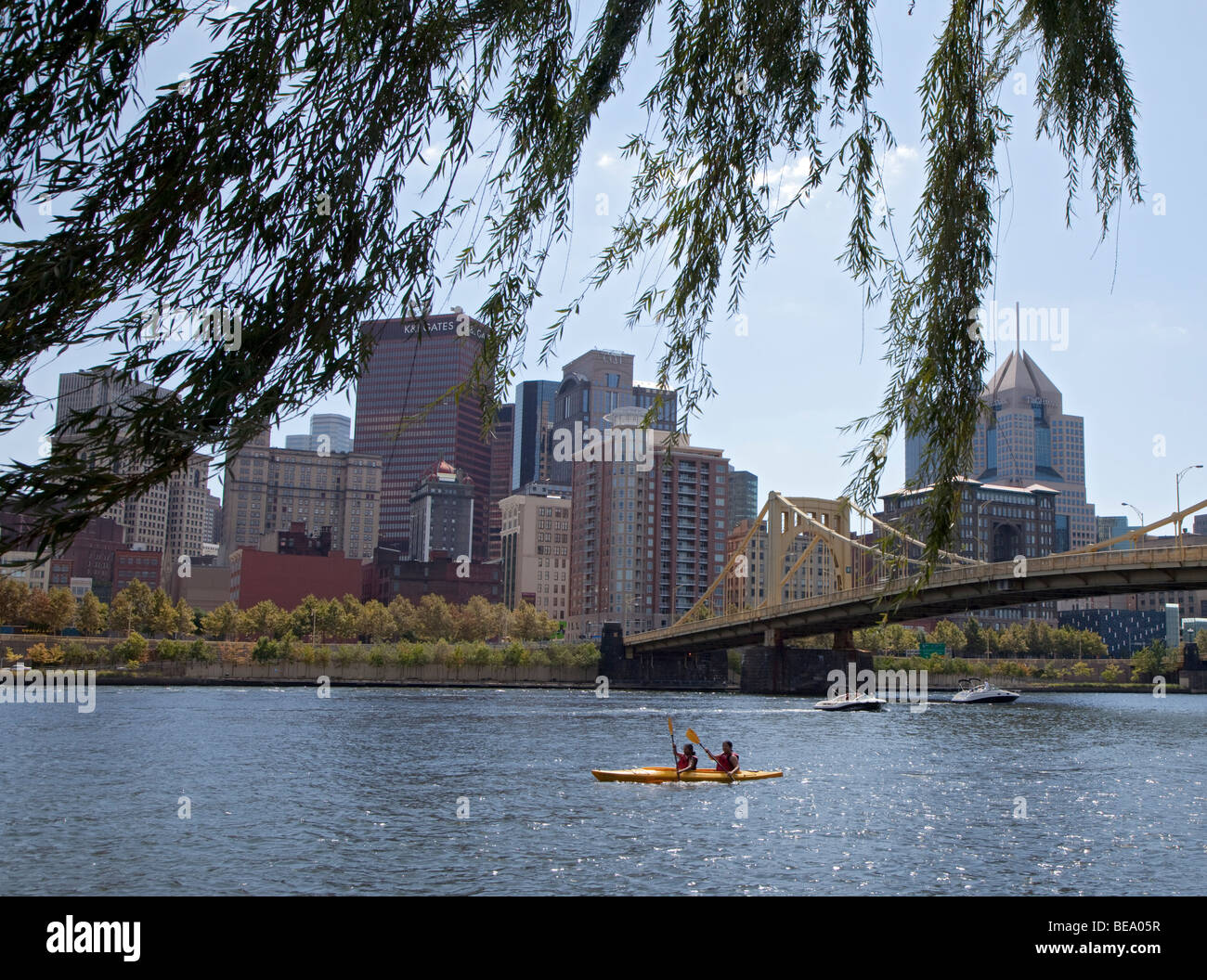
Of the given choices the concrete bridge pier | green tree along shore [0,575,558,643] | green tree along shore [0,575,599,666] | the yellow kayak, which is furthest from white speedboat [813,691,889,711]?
green tree along shore [0,575,558,643]

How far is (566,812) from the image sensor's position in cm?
3378

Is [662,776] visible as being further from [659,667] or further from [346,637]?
[346,637]

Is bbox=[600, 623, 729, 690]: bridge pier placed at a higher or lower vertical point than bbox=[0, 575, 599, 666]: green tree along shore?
lower

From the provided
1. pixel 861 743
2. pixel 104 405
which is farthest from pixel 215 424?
pixel 861 743

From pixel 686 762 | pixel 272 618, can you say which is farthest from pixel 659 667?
pixel 686 762

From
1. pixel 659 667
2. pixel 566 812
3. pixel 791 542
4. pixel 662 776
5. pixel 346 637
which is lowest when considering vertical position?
pixel 659 667

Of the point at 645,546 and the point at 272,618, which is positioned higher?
the point at 645,546

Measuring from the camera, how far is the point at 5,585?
401 feet

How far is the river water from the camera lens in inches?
959

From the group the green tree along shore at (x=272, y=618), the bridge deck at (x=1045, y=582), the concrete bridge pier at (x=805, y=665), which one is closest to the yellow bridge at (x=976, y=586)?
the bridge deck at (x=1045, y=582)

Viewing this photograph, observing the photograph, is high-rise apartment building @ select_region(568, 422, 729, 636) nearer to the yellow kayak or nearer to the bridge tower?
the bridge tower

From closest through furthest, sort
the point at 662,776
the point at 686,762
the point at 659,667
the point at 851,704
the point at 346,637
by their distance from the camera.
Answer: the point at 662,776 < the point at 686,762 < the point at 851,704 < the point at 659,667 < the point at 346,637

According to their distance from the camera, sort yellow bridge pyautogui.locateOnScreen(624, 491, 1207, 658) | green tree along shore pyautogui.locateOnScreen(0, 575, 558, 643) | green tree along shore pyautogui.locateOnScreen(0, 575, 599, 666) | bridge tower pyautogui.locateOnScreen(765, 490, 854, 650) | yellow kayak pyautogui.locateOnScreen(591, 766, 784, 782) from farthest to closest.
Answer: green tree along shore pyautogui.locateOnScreen(0, 575, 558, 643) → green tree along shore pyautogui.locateOnScreen(0, 575, 599, 666) → bridge tower pyautogui.locateOnScreen(765, 490, 854, 650) → yellow bridge pyautogui.locateOnScreen(624, 491, 1207, 658) → yellow kayak pyautogui.locateOnScreen(591, 766, 784, 782)

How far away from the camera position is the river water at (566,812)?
959 inches
